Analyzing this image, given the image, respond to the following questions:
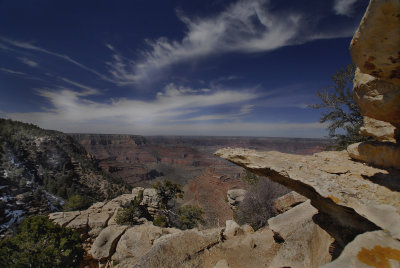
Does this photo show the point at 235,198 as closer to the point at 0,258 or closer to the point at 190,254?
the point at 190,254

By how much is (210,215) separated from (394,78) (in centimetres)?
3100

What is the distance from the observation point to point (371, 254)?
7.46 ft

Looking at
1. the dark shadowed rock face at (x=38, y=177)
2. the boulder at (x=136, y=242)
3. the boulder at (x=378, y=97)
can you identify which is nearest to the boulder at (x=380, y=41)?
the boulder at (x=378, y=97)

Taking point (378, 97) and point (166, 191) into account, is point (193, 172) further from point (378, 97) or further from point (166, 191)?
point (378, 97)

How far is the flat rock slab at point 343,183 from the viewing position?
322 cm

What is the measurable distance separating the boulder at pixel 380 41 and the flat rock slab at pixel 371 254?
3.02 meters

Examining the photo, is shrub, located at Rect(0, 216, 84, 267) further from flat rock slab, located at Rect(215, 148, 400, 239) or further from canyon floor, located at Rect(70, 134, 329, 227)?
flat rock slab, located at Rect(215, 148, 400, 239)

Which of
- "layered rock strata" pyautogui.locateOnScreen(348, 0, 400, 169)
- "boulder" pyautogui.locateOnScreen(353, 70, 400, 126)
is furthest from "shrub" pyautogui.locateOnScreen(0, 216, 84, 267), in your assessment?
"boulder" pyautogui.locateOnScreen(353, 70, 400, 126)

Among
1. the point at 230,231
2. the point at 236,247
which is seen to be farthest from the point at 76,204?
the point at 236,247

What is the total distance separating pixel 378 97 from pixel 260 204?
Answer: 13118 millimetres

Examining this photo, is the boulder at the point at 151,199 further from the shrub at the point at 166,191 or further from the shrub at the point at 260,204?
the shrub at the point at 260,204

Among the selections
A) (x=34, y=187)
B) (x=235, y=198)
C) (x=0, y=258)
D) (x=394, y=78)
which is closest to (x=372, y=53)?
(x=394, y=78)

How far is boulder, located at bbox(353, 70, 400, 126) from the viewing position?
3605 millimetres

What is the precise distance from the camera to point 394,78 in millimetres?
3164
